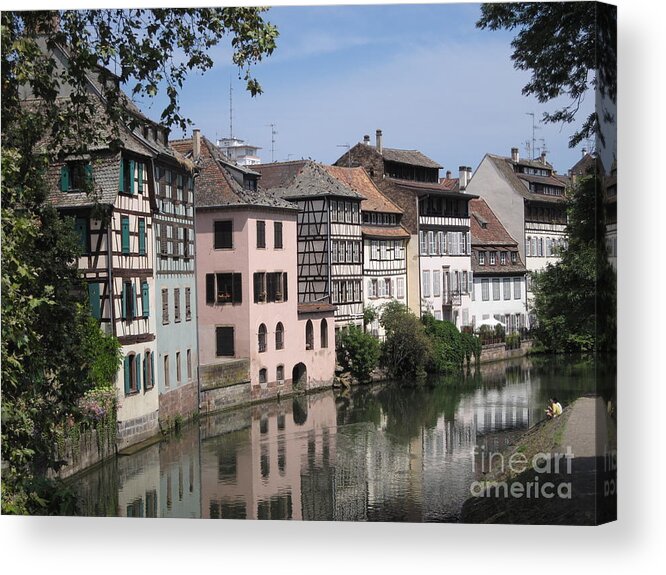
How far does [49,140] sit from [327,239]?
3.51m

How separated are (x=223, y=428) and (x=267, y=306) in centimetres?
177

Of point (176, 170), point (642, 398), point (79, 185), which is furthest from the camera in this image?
point (176, 170)

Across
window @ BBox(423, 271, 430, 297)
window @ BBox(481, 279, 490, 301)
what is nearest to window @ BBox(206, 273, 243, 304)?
window @ BBox(423, 271, 430, 297)

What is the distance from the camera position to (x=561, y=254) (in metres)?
11.8

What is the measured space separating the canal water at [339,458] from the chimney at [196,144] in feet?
9.21

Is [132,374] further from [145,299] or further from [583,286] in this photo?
[583,286]

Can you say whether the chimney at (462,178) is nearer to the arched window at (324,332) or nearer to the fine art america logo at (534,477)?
the arched window at (324,332)

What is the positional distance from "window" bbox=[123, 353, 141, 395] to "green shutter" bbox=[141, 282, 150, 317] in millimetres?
534

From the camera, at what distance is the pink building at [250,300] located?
12906 mm

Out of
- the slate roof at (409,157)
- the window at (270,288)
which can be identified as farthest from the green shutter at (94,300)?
the slate roof at (409,157)

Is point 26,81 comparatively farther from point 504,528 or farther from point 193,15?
point 504,528

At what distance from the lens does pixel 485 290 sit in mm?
12789

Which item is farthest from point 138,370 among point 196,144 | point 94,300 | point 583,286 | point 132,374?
point 583,286

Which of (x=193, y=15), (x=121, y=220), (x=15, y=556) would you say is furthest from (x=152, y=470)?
(x=193, y=15)
